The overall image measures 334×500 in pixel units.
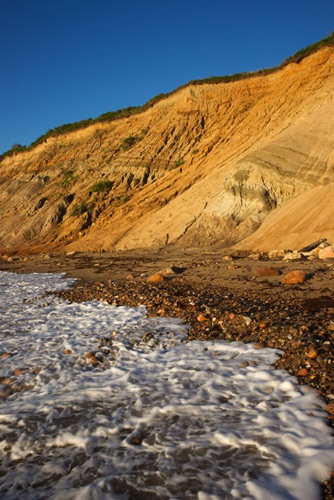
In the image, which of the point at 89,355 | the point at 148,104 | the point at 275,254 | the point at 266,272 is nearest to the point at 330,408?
the point at 89,355

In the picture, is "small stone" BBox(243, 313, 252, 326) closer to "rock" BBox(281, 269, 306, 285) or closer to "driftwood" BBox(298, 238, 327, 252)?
"rock" BBox(281, 269, 306, 285)

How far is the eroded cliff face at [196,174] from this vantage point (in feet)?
48.8

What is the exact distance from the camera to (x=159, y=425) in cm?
315

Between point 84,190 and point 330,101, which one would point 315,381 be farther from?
point 84,190

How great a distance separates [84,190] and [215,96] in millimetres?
13016

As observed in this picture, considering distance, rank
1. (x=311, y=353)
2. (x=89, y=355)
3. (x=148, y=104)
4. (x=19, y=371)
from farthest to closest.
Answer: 1. (x=148, y=104)
2. (x=89, y=355)
3. (x=19, y=371)
4. (x=311, y=353)

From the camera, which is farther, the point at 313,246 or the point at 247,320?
the point at 313,246

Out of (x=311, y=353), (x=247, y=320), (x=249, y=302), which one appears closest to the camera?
(x=311, y=353)

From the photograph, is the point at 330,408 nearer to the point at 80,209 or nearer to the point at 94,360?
the point at 94,360

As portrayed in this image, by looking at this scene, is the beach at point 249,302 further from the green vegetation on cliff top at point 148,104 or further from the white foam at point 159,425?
the green vegetation on cliff top at point 148,104

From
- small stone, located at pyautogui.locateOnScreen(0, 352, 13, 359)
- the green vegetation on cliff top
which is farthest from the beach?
the green vegetation on cliff top

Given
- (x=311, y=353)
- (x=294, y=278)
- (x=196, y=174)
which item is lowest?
(x=311, y=353)

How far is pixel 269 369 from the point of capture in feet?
13.1

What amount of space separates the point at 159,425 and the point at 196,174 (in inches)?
792
